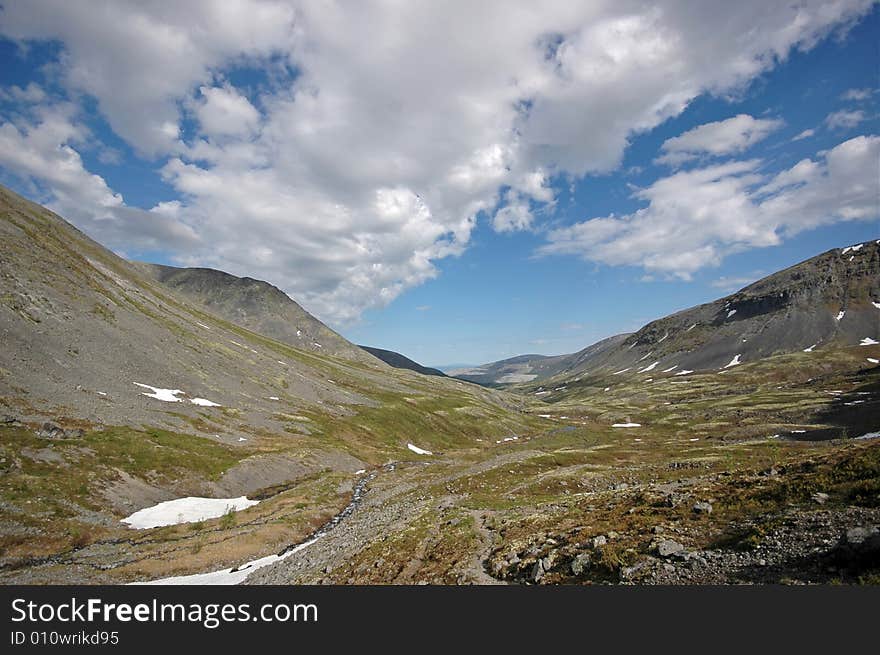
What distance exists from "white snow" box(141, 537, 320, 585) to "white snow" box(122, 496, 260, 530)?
53.5 ft

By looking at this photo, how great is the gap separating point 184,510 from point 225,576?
22.9m

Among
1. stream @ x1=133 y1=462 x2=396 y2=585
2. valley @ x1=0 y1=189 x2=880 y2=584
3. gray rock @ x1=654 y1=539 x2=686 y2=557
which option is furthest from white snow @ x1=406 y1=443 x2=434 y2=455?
gray rock @ x1=654 y1=539 x2=686 y2=557

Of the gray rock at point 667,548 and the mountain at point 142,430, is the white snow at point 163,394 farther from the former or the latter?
the gray rock at point 667,548

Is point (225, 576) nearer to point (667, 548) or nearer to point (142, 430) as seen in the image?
point (667, 548)

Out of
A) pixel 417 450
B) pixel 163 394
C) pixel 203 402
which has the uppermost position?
pixel 163 394

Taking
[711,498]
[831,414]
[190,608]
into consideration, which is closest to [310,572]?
[190,608]

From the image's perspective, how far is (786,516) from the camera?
1853cm

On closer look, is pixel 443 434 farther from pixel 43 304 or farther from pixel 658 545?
pixel 658 545

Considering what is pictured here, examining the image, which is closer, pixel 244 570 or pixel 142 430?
pixel 244 570

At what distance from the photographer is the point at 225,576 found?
36000 mm

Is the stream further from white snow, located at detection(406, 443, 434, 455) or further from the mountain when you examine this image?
white snow, located at detection(406, 443, 434, 455)

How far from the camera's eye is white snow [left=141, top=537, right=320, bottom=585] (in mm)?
34500

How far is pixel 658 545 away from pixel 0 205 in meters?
198

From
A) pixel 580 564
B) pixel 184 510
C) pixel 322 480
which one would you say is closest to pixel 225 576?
pixel 184 510
